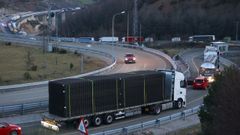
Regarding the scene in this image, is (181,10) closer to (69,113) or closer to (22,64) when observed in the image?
(22,64)

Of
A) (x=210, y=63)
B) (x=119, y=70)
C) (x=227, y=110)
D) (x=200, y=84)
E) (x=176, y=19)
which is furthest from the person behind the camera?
(x=176, y=19)

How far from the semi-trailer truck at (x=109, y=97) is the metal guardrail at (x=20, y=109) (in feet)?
8.78

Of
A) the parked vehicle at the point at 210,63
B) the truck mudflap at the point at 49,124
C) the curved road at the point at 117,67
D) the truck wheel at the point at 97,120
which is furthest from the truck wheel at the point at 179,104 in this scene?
the parked vehicle at the point at 210,63

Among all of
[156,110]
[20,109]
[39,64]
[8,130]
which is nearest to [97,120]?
[20,109]

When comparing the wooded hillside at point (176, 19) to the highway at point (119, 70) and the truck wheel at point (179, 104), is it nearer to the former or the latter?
the highway at point (119, 70)

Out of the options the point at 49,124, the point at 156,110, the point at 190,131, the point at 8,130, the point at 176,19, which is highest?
the point at 176,19

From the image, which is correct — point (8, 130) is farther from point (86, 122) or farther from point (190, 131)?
point (190, 131)

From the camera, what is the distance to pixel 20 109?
105 feet

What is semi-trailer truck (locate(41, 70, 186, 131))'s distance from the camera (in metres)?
28.7

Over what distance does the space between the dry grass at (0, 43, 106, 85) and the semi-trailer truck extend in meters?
17.2

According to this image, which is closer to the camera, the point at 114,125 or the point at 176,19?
the point at 114,125

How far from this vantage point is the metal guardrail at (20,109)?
31531 mm

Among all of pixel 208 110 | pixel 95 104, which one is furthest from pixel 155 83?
pixel 208 110

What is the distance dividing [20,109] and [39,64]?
30852mm
